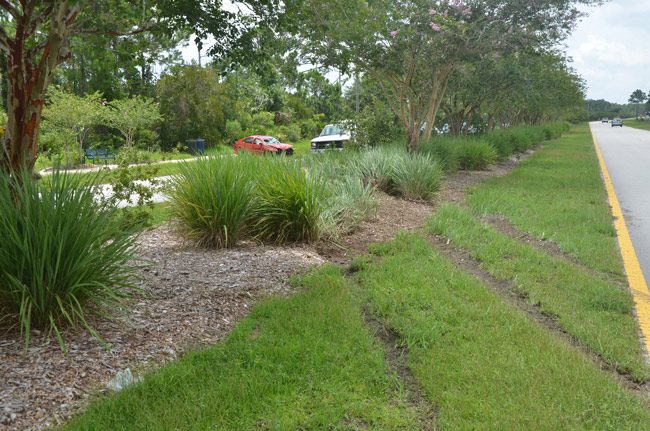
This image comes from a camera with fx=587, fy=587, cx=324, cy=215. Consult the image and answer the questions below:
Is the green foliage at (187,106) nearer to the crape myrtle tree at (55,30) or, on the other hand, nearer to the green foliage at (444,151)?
the green foliage at (444,151)

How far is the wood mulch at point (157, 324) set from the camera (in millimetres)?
3146

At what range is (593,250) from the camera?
7133mm

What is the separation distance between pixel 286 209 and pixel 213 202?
847 mm

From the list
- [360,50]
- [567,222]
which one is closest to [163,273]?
[567,222]

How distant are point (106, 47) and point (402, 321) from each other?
4838 mm

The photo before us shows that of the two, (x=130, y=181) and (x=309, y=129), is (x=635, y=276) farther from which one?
(x=309, y=129)

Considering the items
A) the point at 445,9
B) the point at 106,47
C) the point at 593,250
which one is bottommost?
the point at 593,250

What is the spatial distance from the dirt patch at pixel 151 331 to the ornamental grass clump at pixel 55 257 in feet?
0.51

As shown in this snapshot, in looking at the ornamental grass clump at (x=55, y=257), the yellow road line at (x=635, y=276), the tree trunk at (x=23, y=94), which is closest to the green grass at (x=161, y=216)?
the tree trunk at (x=23, y=94)

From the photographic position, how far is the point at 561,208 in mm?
10117

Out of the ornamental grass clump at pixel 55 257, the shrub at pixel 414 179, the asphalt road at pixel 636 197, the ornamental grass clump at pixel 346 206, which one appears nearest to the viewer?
the ornamental grass clump at pixel 55 257

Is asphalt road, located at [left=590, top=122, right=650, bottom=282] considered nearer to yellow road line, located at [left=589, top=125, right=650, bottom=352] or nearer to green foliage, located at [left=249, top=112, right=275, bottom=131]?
yellow road line, located at [left=589, top=125, right=650, bottom=352]

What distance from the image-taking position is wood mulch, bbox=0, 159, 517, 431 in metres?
3.15

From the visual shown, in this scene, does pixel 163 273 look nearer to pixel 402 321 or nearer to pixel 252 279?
pixel 252 279
